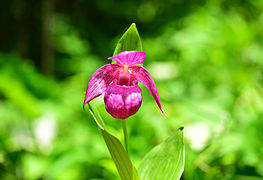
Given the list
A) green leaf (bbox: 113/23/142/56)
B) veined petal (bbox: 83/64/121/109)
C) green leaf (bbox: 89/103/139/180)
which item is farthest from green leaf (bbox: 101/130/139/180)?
green leaf (bbox: 113/23/142/56)

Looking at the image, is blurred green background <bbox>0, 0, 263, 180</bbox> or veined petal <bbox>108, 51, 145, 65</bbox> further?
blurred green background <bbox>0, 0, 263, 180</bbox>

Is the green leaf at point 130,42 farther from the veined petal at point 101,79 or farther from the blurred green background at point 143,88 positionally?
the blurred green background at point 143,88

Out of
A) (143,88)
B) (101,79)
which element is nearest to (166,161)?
(101,79)

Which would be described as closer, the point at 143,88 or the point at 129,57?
the point at 129,57

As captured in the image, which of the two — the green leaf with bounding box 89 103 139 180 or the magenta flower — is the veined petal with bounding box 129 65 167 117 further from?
the green leaf with bounding box 89 103 139 180

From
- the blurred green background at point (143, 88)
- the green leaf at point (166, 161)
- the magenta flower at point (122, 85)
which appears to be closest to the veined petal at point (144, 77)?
the magenta flower at point (122, 85)

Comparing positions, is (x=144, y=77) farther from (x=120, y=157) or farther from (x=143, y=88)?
(x=143, y=88)

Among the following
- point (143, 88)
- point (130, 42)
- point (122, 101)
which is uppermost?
point (130, 42)
